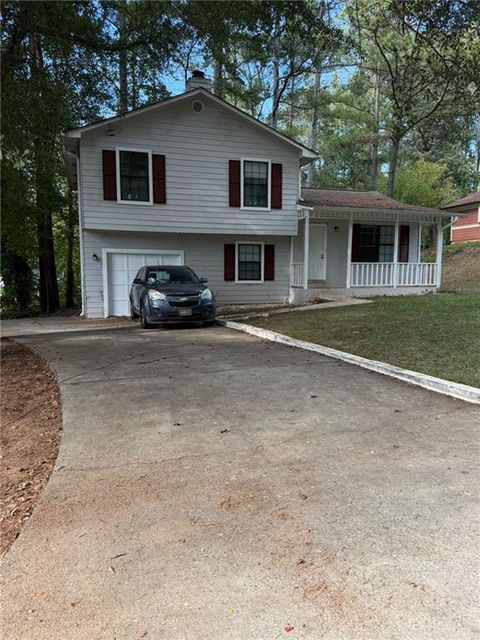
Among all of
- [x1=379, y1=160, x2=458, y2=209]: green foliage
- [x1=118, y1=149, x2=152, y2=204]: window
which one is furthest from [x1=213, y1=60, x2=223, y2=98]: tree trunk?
[x1=379, y1=160, x2=458, y2=209]: green foliage

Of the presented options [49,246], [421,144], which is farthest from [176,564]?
[421,144]

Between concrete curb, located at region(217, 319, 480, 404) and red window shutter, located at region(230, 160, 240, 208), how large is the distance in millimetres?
7496

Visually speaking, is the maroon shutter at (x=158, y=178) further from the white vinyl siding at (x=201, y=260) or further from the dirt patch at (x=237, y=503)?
the dirt patch at (x=237, y=503)

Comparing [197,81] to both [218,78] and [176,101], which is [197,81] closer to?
[176,101]

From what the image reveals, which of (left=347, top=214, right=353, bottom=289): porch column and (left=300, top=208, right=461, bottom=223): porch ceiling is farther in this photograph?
(left=347, top=214, right=353, bottom=289): porch column

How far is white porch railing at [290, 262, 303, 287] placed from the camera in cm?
1664

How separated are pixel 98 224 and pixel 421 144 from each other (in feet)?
112

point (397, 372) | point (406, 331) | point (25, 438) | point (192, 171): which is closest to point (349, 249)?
point (192, 171)

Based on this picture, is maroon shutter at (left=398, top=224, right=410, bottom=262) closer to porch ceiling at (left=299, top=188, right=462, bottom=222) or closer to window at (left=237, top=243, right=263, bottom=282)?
porch ceiling at (left=299, top=188, right=462, bottom=222)

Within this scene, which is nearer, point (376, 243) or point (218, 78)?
point (376, 243)

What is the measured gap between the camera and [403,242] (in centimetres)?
1816

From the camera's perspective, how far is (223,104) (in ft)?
49.5

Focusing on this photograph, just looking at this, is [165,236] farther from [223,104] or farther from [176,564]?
[176,564]

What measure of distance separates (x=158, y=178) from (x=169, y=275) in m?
4.26
